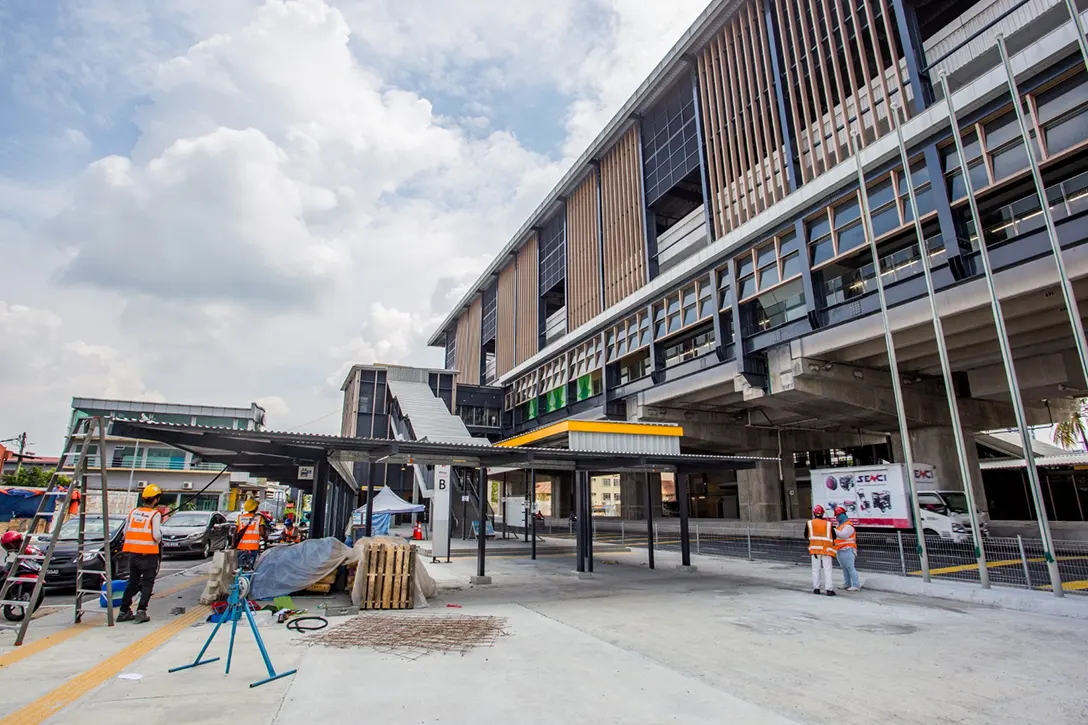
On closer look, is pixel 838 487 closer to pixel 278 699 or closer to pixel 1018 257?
pixel 1018 257

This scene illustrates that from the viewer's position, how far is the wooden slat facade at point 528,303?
1790 inches

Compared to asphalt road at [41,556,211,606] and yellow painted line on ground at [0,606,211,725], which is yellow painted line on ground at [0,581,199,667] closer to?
yellow painted line on ground at [0,606,211,725]

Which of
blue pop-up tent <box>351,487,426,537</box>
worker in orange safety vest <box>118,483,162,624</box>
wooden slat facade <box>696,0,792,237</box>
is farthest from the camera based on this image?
wooden slat facade <box>696,0,792,237</box>

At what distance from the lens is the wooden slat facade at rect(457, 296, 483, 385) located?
5950 cm

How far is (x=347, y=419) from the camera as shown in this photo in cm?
4856

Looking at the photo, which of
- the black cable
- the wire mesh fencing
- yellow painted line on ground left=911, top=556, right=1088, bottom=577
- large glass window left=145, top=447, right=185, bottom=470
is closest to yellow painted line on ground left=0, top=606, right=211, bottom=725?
the black cable

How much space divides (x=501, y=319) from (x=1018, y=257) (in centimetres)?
4075

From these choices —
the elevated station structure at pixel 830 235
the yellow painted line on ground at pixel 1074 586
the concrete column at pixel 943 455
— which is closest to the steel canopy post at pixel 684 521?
the yellow painted line on ground at pixel 1074 586

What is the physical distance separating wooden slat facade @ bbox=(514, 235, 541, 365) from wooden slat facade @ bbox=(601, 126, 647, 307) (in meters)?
10.7

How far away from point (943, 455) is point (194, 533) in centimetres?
3090

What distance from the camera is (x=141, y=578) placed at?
27.7ft

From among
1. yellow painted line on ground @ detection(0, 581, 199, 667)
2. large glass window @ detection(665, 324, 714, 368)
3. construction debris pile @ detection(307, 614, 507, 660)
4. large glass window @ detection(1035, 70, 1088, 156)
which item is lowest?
construction debris pile @ detection(307, 614, 507, 660)

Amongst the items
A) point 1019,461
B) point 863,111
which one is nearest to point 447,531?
point 863,111

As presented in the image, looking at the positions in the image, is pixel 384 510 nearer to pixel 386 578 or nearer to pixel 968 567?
pixel 386 578
